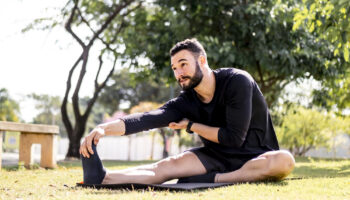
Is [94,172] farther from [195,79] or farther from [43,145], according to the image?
[43,145]

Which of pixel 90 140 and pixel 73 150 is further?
pixel 73 150

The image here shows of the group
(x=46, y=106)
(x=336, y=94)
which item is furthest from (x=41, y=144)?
(x=46, y=106)

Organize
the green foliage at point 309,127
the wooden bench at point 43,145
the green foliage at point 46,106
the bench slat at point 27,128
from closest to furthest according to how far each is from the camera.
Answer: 1. the bench slat at point 27,128
2. the wooden bench at point 43,145
3. the green foliage at point 309,127
4. the green foliage at point 46,106

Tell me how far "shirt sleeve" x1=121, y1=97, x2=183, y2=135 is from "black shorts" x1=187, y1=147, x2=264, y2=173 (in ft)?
1.43

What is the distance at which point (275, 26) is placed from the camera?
1033 cm

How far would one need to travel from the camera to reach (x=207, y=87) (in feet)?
13.5

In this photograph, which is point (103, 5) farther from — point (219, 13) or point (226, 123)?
point (226, 123)

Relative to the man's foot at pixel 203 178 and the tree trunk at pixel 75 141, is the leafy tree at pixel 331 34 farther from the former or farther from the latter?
the tree trunk at pixel 75 141

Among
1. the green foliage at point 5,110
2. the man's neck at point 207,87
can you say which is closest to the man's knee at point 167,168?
the man's neck at point 207,87

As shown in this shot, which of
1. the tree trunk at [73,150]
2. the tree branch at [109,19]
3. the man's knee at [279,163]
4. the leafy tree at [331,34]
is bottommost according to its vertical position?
the tree trunk at [73,150]

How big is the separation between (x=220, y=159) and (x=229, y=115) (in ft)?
1.85

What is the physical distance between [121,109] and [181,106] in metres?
33.9

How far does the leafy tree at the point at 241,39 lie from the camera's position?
33.3 feet

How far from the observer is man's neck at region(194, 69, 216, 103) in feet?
13.4
